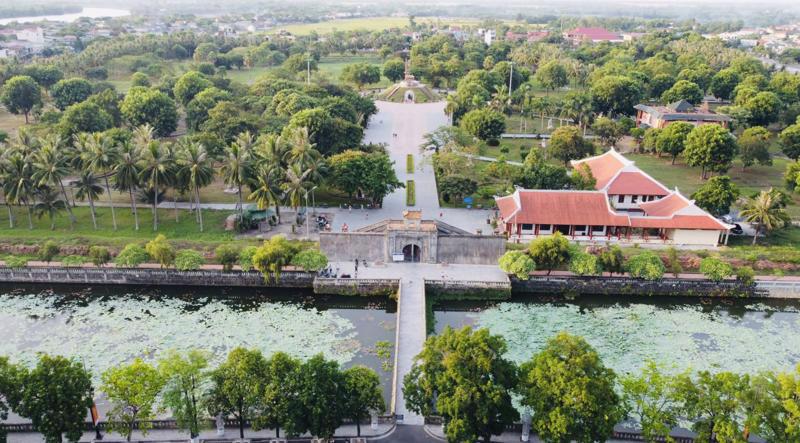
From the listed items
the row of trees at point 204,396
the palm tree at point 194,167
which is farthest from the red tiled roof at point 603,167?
Result: the row of trees at point 204,396

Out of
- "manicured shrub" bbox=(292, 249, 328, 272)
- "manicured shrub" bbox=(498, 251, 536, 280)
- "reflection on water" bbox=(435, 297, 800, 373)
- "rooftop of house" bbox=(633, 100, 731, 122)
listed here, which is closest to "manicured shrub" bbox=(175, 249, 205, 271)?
"manicured shrub" bbox=(292, 249, 328, 272)

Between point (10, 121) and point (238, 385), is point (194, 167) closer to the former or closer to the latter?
point (238, 385)

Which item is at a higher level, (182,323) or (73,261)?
(73,261)

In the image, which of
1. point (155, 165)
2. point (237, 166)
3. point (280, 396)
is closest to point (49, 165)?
point (155, 165)

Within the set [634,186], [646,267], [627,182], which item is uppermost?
[627,182]

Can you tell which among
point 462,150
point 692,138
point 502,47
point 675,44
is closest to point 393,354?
point 462,150

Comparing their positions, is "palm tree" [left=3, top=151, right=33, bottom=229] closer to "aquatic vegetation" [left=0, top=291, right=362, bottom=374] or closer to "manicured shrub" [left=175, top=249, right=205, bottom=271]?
"aquatic vegetation" [left=0, top=291, right=362, bottom=374]
